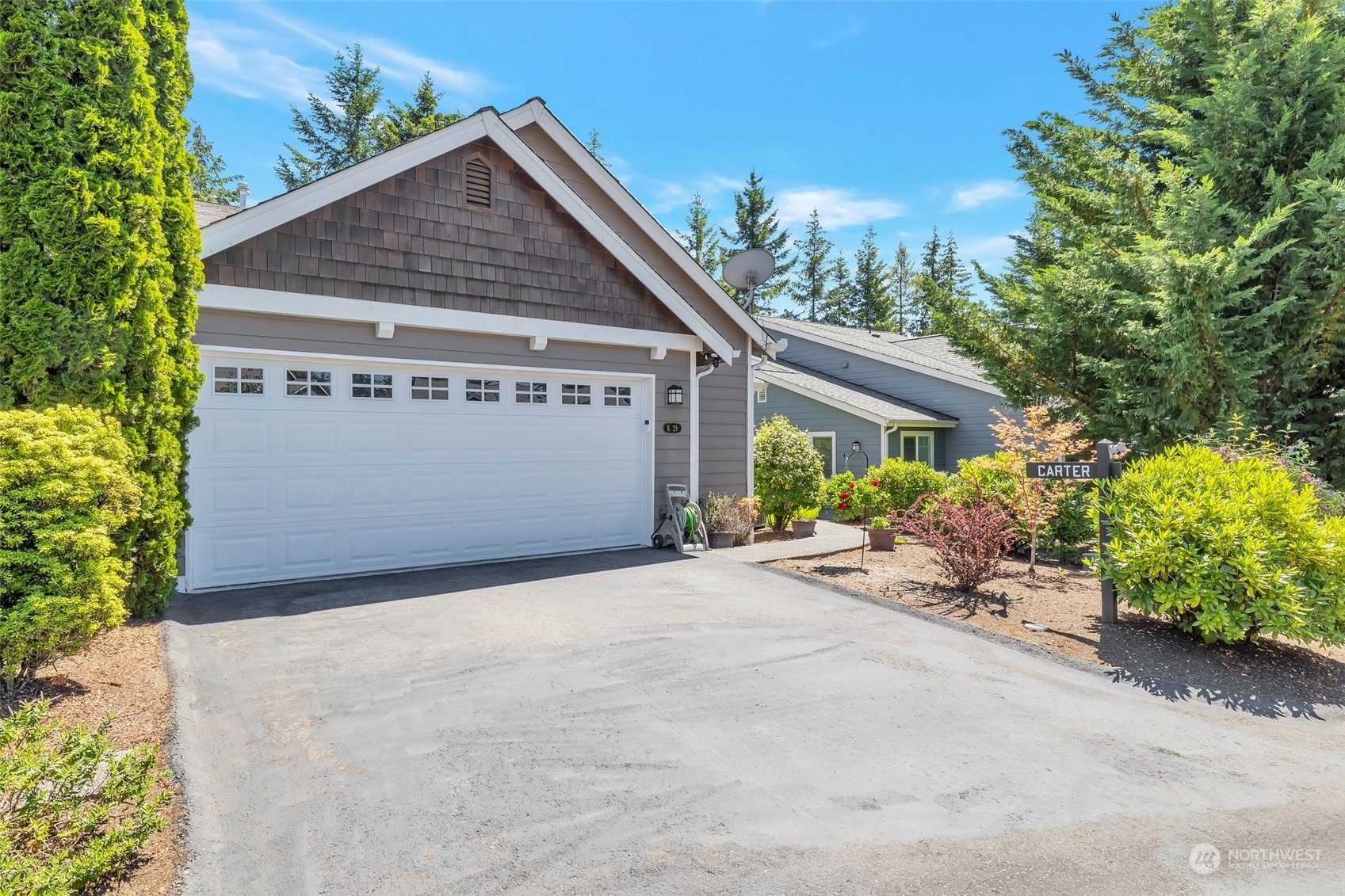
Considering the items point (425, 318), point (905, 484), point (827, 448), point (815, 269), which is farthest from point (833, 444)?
point (815, 269)

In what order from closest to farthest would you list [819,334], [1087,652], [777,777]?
[777,777]
[1087,652]
[819,334]

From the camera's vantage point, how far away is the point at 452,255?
25.9ft

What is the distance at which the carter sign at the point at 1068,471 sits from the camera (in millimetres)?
6453

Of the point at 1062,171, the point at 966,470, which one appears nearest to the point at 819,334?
the point at 1062,171

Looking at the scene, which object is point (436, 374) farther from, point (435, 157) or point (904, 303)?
point (904, 303)

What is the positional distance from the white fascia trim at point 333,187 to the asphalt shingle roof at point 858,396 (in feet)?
31.4

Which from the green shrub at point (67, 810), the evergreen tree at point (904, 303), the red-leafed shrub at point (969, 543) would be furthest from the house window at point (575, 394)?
the evergreen tree at point (904, 303)

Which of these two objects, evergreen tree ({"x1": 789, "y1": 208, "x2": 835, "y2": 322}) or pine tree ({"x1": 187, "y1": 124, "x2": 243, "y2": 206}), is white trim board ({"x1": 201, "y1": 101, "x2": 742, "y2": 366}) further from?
evergreen tree ({"x1": 789, "y1": 208, "x2": 835, "y2": 322})

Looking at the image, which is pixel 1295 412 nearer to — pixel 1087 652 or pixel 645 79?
pixel 1087 652

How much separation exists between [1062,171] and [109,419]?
14121 millimetres

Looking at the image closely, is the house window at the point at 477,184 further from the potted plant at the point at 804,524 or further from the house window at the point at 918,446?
the house window at the point at 918,446

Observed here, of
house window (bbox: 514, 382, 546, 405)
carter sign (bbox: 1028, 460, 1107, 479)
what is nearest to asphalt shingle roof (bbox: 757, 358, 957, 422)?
house window (bbox: 514, 382, 546, 405)

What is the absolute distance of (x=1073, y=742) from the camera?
397cm

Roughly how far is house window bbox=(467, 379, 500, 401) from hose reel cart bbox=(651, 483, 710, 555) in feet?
8.84
